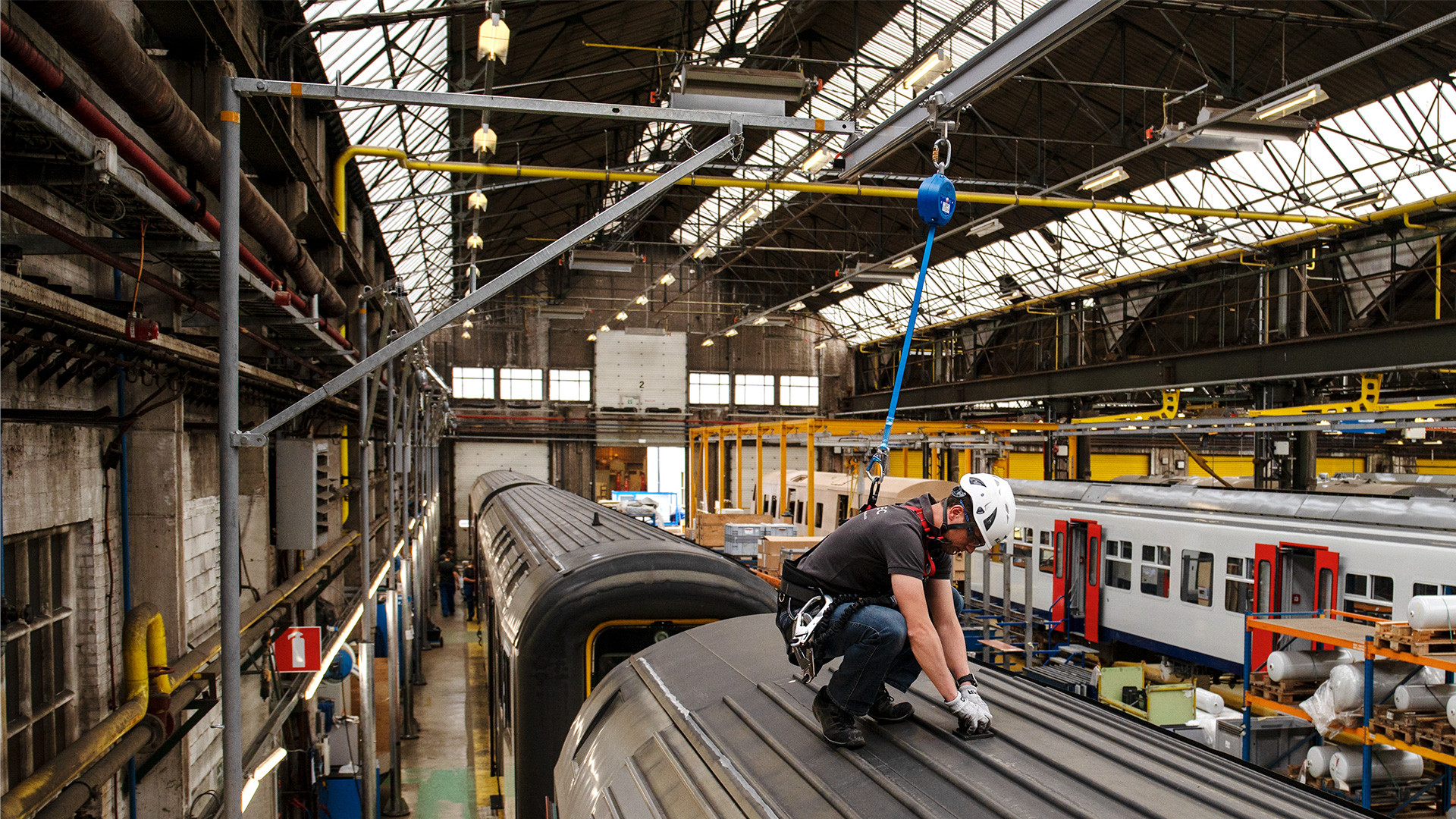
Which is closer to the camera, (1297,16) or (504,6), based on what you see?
(504,6)

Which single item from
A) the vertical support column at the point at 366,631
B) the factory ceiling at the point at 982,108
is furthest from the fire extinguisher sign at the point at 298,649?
the factory ceiling at the point at 982,108

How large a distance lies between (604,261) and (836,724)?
66.3 feet

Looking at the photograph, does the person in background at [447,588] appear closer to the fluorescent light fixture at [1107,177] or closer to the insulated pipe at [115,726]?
the fluorescent light fixture at [1107,177]

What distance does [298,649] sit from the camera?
22.6 feet

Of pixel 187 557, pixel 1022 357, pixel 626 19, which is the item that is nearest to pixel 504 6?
pixel 626 19

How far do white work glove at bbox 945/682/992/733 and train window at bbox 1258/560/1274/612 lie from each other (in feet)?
35.4

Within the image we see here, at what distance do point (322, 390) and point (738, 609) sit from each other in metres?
2.78

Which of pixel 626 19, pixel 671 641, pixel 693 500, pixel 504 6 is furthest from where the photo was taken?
pixel 693 500

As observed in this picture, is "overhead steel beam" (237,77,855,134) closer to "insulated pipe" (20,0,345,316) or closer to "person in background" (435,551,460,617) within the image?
"insulated pipe" (20,0,345,316)

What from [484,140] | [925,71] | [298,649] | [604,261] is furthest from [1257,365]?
[298,649]

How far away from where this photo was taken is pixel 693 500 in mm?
37125

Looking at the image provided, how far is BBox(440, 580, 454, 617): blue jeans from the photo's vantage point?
24.8 metres

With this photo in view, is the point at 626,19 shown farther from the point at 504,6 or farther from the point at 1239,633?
the point at 1239,633

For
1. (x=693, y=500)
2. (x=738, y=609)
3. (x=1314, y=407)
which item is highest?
(x=1314, y=407)
